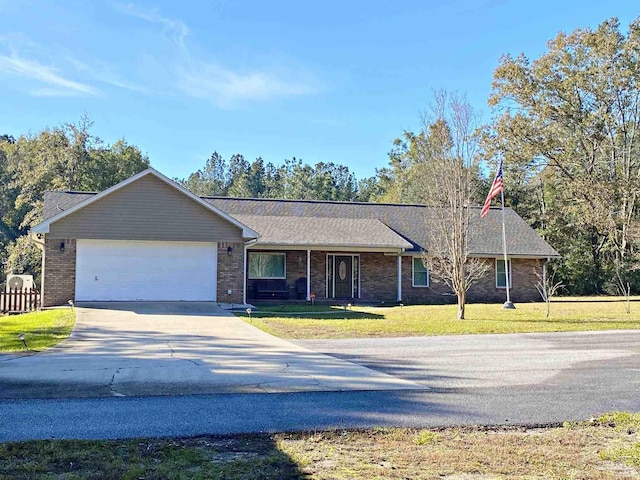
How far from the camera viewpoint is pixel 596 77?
3562 centimetres

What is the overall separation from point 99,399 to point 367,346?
6.55 m

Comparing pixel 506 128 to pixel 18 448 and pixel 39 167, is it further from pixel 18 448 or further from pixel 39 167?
pixel 18 448

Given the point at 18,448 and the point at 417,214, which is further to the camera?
the point at 417,214

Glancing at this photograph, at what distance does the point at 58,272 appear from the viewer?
65.0 ft

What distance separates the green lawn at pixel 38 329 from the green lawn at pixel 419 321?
476 cm

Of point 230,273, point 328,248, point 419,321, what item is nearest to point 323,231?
point 328,248

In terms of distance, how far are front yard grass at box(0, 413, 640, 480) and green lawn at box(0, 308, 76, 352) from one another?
7.45 m

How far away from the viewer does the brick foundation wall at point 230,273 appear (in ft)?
68.8

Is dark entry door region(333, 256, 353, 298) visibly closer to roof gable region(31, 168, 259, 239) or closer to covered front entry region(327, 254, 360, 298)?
covered front entry region(327, 254, 360, 298)

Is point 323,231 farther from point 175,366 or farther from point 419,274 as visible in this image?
point 175,366

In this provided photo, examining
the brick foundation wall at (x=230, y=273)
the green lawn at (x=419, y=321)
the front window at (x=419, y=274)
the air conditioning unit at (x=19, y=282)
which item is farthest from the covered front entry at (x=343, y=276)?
the air conditioning unit at (x=19, y=282)

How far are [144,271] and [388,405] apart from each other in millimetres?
14728

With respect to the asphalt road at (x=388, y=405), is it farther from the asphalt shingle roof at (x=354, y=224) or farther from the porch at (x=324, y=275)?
the asphalt shingle roof at (x=354, y=224)

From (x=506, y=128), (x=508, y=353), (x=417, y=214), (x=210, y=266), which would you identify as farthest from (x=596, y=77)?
(x=508, y=353)
